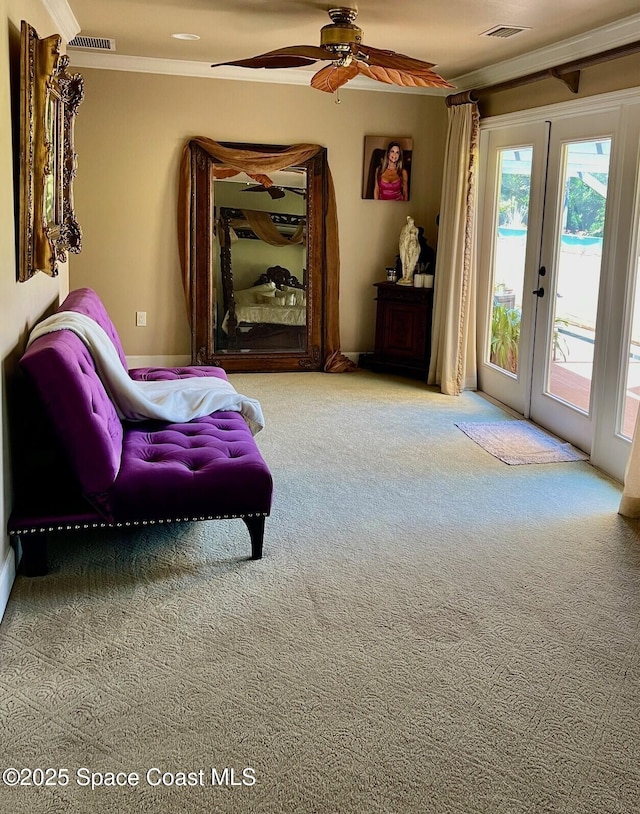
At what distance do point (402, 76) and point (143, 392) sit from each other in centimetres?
220

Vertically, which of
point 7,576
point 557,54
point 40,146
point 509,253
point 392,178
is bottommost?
point 7,576

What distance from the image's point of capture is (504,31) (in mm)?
4699

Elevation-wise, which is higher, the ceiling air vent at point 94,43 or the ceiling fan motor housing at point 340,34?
the ceiling air vent at point 94,43

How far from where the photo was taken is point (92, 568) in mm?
Result: 3221

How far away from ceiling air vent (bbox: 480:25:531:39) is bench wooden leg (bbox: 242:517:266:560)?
306 centimetres

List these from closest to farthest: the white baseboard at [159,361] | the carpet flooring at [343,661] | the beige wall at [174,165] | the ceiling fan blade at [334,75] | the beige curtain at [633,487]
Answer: the carpet flooring at [343,661] → the beige curtain at [633,487] → the ceiling fan blade at [334,75] → the beige wall at [174,165] → the white baseboard at [159,361]

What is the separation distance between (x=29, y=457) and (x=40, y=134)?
1.22m

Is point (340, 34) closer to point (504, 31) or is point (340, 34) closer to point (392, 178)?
point (504, 31)

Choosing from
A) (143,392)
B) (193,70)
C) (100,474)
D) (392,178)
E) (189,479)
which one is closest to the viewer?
(100,474)

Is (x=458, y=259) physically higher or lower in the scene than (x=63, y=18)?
lower

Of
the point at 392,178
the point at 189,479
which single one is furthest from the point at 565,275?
the point at 189,479

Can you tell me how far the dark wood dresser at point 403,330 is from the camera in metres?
6.63

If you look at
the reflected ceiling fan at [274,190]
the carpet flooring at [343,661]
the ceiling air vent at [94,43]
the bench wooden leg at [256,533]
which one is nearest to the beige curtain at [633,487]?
the carpet flooring at [343,661]

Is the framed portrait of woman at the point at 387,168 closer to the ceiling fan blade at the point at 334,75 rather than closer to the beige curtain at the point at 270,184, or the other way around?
the beige curtain at the point at 270,184
